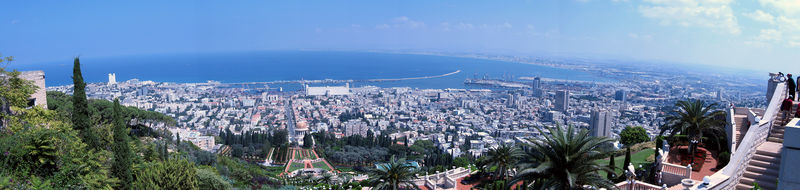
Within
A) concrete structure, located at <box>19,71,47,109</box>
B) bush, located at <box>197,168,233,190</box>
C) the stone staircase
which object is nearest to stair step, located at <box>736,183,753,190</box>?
the stone staircase

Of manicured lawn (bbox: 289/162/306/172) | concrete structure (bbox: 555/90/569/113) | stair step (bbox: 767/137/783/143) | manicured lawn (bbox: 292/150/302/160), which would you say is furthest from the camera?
concrete structure (bbox: 555/90/569/113)

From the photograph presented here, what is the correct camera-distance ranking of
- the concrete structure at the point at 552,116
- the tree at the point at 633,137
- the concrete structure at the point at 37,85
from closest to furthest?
1. the concrete structure at the point at 37,85
2. the tree at the point at 633,137
3. the concrete structure at the point at 552,116

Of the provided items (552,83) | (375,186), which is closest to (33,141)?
(375,186)

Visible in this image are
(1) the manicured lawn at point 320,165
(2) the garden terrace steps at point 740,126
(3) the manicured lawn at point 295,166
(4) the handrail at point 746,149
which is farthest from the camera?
(1) the manicured lawn at point 320,165

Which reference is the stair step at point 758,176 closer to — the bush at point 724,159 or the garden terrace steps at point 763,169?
the garden terrace steps at point 763,169

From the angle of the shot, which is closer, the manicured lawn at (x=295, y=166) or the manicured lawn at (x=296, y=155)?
the manicured lawn at (x=295, y=166)

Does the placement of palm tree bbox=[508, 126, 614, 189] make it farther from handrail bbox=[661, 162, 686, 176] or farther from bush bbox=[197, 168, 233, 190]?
bush bbox=[197, 168, 233, 190]

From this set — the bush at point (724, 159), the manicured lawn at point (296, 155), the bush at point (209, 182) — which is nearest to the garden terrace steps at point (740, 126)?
the bush at point (724, 159)

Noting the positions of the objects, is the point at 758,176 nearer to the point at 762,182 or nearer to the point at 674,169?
the point at 762,182
